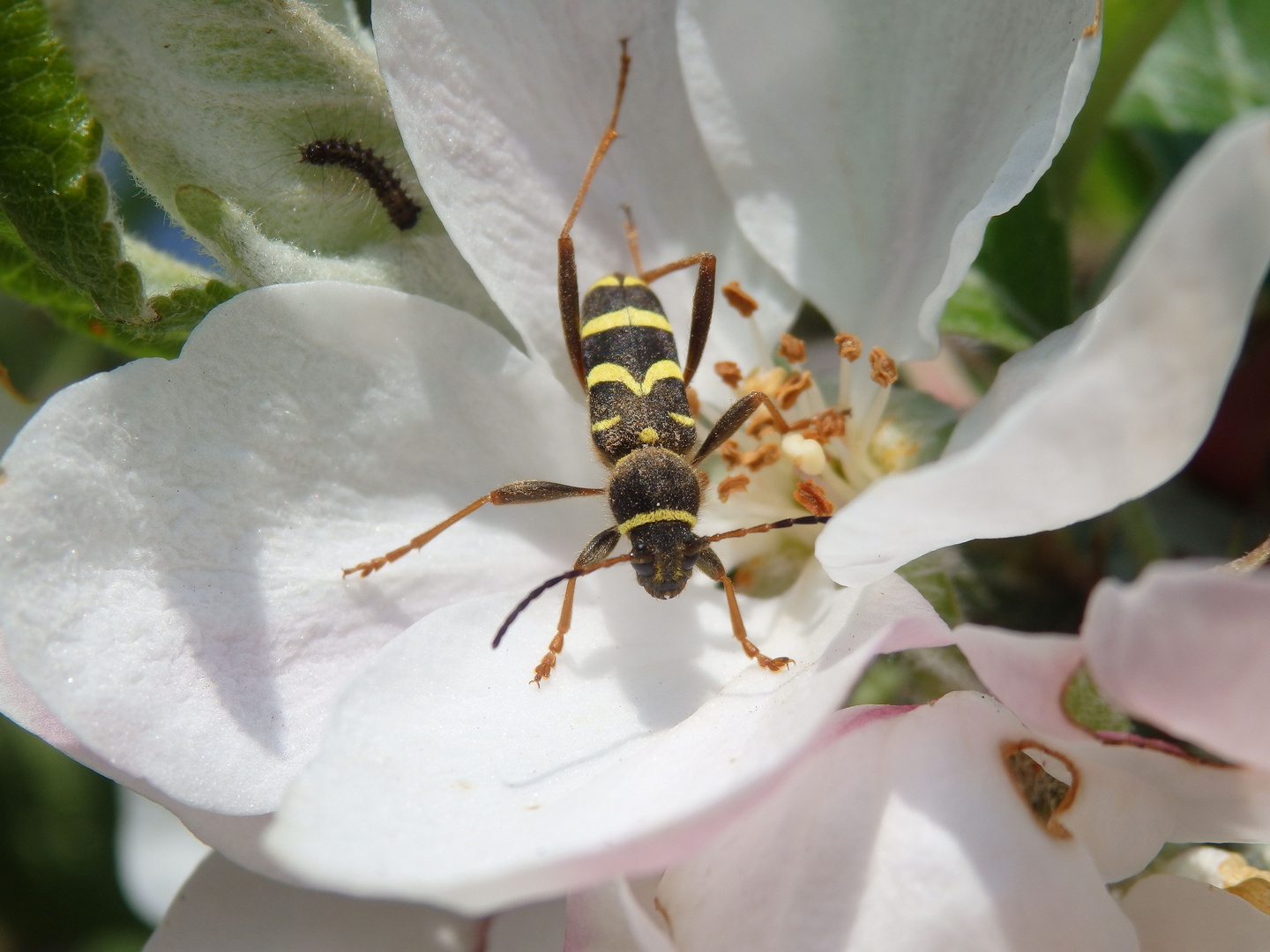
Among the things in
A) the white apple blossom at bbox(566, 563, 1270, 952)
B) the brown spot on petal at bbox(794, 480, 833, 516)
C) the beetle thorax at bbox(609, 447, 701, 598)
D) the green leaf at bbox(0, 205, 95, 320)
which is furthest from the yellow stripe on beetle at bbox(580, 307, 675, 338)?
the white apple blossom at bbox(566, 563, 1270, 952)

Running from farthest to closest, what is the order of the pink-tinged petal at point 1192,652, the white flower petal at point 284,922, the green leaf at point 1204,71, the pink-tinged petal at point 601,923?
the green leaf at point 1204,71 → the white flower petal at point 284,922 → the pink-tinged petal at point 601,923 → the pink-tinged petal at point 1192,652

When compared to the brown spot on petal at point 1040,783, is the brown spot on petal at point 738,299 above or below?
above

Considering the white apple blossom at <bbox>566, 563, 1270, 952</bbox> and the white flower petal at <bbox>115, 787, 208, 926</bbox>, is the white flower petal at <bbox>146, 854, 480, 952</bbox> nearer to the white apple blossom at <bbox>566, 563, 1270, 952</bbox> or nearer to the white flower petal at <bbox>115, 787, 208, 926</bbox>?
the white apple blossom at <bbox>566, 563, 1270, 952</bbox>

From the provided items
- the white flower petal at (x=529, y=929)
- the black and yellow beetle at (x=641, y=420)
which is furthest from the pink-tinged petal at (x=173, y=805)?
the black and yellow beetle at (x=641, y=420)

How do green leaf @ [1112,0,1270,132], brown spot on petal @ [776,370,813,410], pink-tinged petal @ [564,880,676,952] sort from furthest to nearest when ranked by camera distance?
green leaf @ [1112,0,1270,132], brown spot on petal @ [776,370,813,410], pink-tinged petal @ [564,880,676,952]

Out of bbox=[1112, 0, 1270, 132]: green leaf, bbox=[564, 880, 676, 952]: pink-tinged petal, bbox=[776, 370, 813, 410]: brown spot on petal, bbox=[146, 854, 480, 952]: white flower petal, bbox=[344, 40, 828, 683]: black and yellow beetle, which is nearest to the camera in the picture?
bbox=[564, 880, 676, 952]: pink-tinged petal

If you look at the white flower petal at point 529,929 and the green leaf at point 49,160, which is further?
the white flower petal at point 529,929

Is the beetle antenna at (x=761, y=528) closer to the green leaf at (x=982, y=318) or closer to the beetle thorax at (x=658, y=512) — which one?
the beetle thorax at (x=658, y=512)
